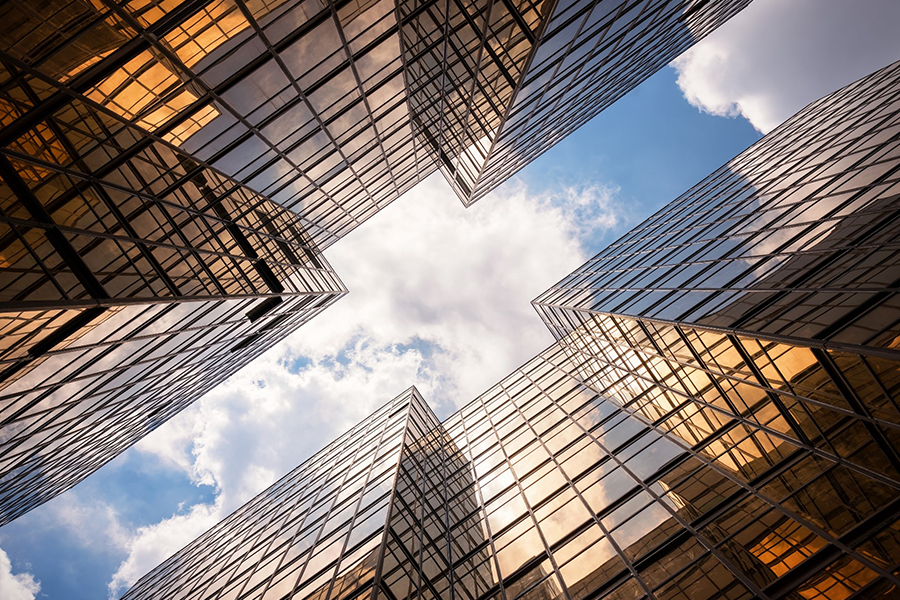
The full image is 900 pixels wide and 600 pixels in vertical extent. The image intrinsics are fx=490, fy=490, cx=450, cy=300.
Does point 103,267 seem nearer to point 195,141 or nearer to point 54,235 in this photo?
point 54,235

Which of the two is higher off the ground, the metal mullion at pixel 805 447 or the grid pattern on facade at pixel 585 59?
the grid pattern on facade at pixel 585 59

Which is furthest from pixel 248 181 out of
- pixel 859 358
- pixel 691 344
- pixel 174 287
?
pixel 859 358

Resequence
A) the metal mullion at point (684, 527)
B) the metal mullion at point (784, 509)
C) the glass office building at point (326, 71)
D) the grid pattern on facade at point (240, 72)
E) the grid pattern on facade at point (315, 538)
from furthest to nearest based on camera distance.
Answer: the grid pattern on facade at point (315, 538), the glass office building at point (326, 71), the metal mullion at point (684, 527), the grid pattern on facade at point (240, 72), the metal mullion at point (784, 509)

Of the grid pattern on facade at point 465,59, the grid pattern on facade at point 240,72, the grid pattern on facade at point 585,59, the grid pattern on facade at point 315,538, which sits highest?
the grid pattern on facade at point 240,72

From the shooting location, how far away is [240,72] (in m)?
13.7

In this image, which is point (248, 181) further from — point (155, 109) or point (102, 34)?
point (102, 34)

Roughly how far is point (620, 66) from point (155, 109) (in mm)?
28823

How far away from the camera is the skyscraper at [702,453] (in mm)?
9930

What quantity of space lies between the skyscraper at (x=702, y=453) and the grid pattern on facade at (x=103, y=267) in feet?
30.9

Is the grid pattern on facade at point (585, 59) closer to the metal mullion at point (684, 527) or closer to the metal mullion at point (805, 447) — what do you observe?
the metal mullion at point (805, 447)

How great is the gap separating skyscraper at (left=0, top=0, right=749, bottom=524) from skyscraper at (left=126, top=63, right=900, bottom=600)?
9.59m

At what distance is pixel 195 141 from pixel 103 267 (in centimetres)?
484

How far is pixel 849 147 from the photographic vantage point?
1842cm

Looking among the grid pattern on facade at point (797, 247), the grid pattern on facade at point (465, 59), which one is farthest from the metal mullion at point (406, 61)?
the grid pattern on facade at point (797, 247)
